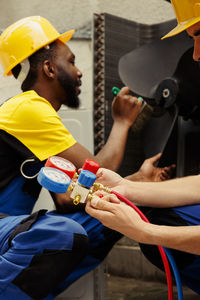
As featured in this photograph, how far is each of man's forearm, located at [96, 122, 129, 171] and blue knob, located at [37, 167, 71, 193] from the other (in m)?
0.83

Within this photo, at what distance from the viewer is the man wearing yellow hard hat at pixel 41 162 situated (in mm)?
1431

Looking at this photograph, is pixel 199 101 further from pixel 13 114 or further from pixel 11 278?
pixel 11 278

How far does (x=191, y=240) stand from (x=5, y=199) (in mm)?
912

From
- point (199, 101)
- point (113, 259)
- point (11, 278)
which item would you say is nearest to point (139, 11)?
point (199, 101)

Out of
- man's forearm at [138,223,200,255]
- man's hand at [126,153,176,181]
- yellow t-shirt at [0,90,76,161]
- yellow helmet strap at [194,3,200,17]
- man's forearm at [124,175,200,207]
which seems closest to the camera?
man's forearm at [138,223,200,255]

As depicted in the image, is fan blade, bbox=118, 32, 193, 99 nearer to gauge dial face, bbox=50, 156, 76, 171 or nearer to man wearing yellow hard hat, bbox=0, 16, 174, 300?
man wearing yellow hard hat, bbox=0, 16, 174, 300

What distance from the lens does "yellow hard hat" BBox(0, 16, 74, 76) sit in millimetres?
1968

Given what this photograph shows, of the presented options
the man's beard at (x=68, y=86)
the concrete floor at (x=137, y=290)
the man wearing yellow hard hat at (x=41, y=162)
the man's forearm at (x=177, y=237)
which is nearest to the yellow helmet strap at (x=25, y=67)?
the man wearing yellow hard hat at (x=41, y=162)

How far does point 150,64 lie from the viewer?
7.61 ft

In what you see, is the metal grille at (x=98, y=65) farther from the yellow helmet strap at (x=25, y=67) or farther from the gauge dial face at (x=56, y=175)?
the gauge dial face at (x=56, y=175)

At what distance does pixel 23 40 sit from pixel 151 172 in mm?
1000

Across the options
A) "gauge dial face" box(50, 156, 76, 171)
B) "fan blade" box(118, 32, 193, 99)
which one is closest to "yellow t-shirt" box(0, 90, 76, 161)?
"gauge dial face" box(50, 156, 76, 171)

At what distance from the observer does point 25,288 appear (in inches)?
55.8

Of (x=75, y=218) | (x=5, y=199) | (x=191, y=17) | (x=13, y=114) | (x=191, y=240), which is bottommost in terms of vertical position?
(x=75, y=218)
